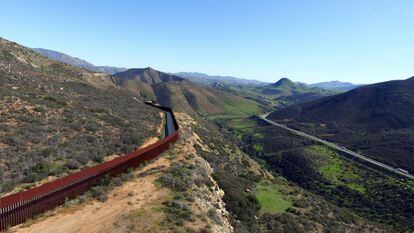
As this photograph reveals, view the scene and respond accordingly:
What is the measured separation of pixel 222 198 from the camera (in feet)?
121

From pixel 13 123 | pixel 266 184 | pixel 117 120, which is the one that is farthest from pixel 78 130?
pixel 266 184

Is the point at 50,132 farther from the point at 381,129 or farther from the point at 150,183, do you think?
the point at 381,129

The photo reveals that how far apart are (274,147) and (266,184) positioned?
8715cm

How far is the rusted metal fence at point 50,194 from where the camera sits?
21.4 metres

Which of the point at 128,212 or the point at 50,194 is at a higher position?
the point at 50,194

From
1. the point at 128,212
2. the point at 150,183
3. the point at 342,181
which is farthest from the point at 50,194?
the point at 342,181

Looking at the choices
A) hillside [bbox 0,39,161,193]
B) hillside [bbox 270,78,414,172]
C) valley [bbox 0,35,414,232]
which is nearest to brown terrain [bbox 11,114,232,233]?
valley [bbox 0,35,414,232]

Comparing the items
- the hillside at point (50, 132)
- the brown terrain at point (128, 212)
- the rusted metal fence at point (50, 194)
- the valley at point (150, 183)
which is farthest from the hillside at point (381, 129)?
the rusted metal fence at point (50, 194)

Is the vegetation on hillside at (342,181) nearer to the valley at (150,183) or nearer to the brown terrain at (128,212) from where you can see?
the valley at (150,183)

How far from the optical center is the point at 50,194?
24.4m

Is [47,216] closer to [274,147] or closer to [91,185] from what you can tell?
[91,185]

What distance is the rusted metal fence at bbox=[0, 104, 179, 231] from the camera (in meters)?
21.4

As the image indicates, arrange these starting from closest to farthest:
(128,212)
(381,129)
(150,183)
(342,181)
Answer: (128,212)
(150,183)
(342,181)
(381,129)

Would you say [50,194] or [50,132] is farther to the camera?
[50,132]
